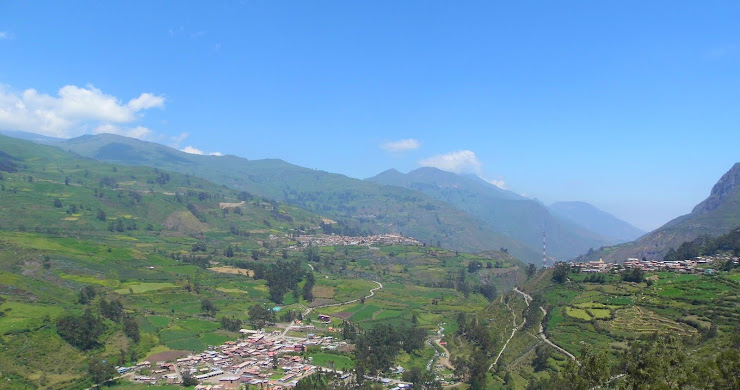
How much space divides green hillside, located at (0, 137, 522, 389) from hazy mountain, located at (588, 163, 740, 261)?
3771cm

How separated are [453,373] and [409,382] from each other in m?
5.97

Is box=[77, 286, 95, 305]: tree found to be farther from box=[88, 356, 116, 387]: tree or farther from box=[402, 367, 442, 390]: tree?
box=[402, 367, 442, 390]: tree

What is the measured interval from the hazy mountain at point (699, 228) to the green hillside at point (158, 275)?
124ft

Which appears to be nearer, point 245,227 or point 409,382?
point 409,382

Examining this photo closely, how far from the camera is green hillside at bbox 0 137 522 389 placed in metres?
49.2

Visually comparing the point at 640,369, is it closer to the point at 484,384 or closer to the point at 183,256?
the point at 484,384

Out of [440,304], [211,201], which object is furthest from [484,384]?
[211,201]

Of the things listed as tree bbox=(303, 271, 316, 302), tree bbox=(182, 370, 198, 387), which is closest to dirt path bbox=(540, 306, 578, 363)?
tree bbox=(182, 370, 198, 387)

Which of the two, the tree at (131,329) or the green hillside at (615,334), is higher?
the green hillside at (615,334)

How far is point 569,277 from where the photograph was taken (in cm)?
6806

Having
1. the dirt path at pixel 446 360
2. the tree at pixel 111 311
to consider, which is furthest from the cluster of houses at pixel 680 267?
the tree at pixel 111 311

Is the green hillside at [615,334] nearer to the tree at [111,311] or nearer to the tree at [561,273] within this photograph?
the tree at [561,273]

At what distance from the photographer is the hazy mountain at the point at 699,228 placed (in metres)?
124

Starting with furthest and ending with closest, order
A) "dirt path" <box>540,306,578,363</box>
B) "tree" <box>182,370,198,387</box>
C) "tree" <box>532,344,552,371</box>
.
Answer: "tree" <box>182,370,198,387</box> → "tree" <box>532,344,552,371</box> → "dirt path" <box>540,306,578,363</box>
